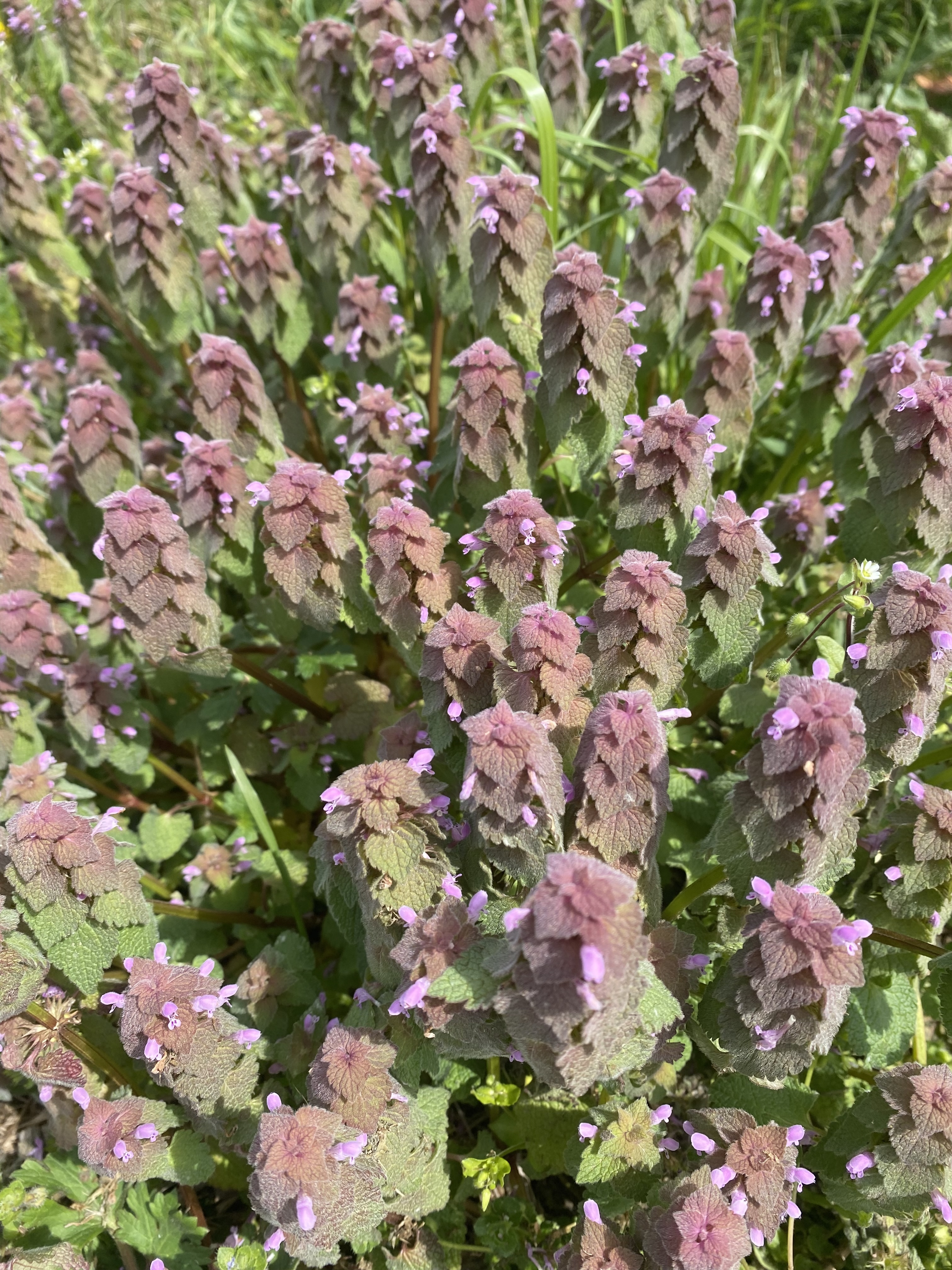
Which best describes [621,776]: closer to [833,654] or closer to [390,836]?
[390,836]

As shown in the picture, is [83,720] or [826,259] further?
[826,259]

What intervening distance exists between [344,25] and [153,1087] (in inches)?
192

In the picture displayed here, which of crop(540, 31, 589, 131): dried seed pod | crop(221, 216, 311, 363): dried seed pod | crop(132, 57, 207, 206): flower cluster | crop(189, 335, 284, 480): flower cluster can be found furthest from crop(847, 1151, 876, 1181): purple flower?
crop(540, 31, 589, 131): dried seed pod

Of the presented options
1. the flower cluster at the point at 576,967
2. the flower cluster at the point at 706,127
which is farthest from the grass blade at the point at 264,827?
the flower cluster at the point at 706,127

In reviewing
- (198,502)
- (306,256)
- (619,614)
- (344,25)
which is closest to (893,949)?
(619,614)

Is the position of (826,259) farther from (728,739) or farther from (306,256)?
(306,256)

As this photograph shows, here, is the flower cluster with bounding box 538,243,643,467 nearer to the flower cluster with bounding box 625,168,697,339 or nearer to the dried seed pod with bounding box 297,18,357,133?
the flower cluster with bounding box 625,168,697,339

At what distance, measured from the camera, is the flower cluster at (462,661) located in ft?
7.62

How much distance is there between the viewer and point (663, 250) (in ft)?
11.2

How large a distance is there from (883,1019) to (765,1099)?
1.74ft

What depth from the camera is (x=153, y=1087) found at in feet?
9.61

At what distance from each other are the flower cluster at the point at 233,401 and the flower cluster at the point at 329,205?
2.89ft

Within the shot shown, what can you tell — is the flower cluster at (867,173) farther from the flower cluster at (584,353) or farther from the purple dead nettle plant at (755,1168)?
the purple dead nettle plant at (755,1168)

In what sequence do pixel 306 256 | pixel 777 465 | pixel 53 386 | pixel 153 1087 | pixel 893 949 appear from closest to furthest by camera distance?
pixel 893 949, pixel 153 1087, pixel 306 256, pixel 777 465, pixel 53 386
